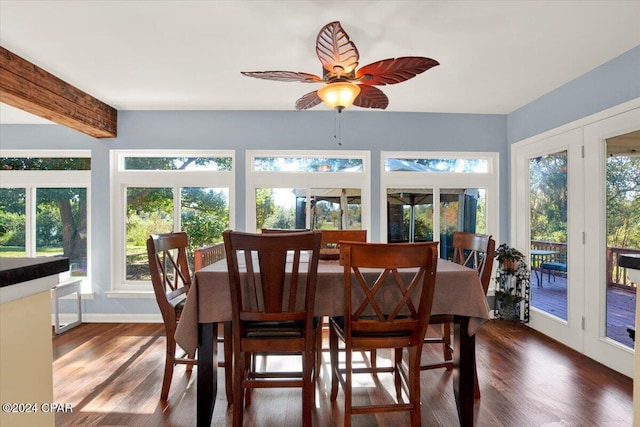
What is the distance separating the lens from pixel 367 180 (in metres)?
4.17

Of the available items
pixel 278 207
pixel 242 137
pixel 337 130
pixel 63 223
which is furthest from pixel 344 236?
pixel 63 223

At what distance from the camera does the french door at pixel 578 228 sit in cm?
278

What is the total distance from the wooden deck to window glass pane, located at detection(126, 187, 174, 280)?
423 cm

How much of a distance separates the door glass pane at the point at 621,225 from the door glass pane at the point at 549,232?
1.54ft

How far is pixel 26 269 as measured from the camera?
2.73ft

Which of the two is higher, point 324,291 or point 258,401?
point 324,291

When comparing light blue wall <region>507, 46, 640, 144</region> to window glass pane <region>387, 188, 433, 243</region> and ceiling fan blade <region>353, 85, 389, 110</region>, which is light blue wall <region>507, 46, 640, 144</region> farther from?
ceiling fan blade <region>353, 85, 389, 110</region>

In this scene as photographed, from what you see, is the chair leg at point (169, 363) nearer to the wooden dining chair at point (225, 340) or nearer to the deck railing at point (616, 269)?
the wooden dining chair at point (225, 340)

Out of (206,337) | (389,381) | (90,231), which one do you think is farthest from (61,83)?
(389,381)

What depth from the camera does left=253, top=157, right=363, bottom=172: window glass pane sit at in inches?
163

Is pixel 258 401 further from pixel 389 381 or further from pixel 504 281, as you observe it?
pixel 504 281

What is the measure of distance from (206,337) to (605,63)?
12.0ft

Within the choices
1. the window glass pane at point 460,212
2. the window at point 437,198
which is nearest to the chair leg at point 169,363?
the window at point 437,198

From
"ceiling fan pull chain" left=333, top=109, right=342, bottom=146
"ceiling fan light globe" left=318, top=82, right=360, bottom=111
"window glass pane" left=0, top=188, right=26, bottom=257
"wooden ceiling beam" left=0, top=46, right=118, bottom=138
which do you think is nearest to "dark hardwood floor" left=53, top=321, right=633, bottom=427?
"window glass pane" left=0, top=188, right=26, bottom=257
